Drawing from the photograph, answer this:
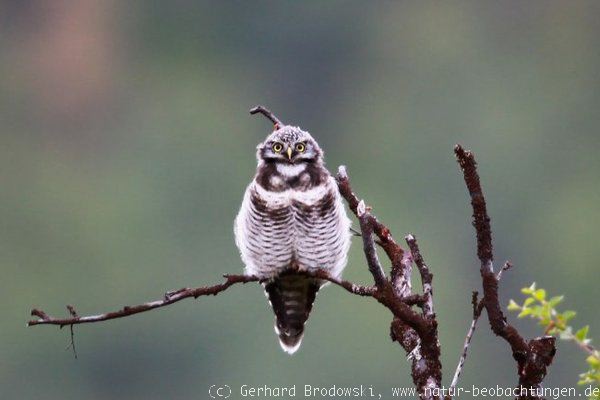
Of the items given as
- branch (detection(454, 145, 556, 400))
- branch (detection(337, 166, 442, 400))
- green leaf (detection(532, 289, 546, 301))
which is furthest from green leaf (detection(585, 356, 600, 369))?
branch (detection(337, 166, 442, 400))

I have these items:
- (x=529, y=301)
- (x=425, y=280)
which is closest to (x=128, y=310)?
(x=425, y=280)

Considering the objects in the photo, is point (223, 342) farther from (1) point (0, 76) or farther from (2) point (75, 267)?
(1) point (0, 76)

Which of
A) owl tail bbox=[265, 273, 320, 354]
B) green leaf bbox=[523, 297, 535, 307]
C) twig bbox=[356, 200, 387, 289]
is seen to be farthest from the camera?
owl tail bbox=[265, 273, 320, 354]

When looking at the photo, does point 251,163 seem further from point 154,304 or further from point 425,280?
point 154,304

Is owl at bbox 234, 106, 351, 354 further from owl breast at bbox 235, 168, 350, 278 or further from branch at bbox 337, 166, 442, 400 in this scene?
branch at bbox 337, 166, 442, 400

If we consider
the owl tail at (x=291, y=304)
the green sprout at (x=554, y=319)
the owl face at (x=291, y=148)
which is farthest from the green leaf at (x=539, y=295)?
the owl tail at (x=291, y=304)

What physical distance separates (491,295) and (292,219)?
2178 millimetres

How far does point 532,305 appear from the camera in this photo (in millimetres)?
3877

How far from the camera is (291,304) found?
6.61 m

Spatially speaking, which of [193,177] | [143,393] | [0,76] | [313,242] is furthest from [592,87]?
[313,242]

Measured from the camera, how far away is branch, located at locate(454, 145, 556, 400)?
4.11 metres

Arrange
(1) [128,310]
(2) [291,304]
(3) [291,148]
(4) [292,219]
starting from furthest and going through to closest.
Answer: (2) [291,304] < (3) [291,148] < (4) [292,219] < (1) [128,310]

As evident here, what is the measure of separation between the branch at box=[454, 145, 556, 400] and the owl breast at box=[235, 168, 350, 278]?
2.07 m

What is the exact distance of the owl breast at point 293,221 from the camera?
6.20 meters
